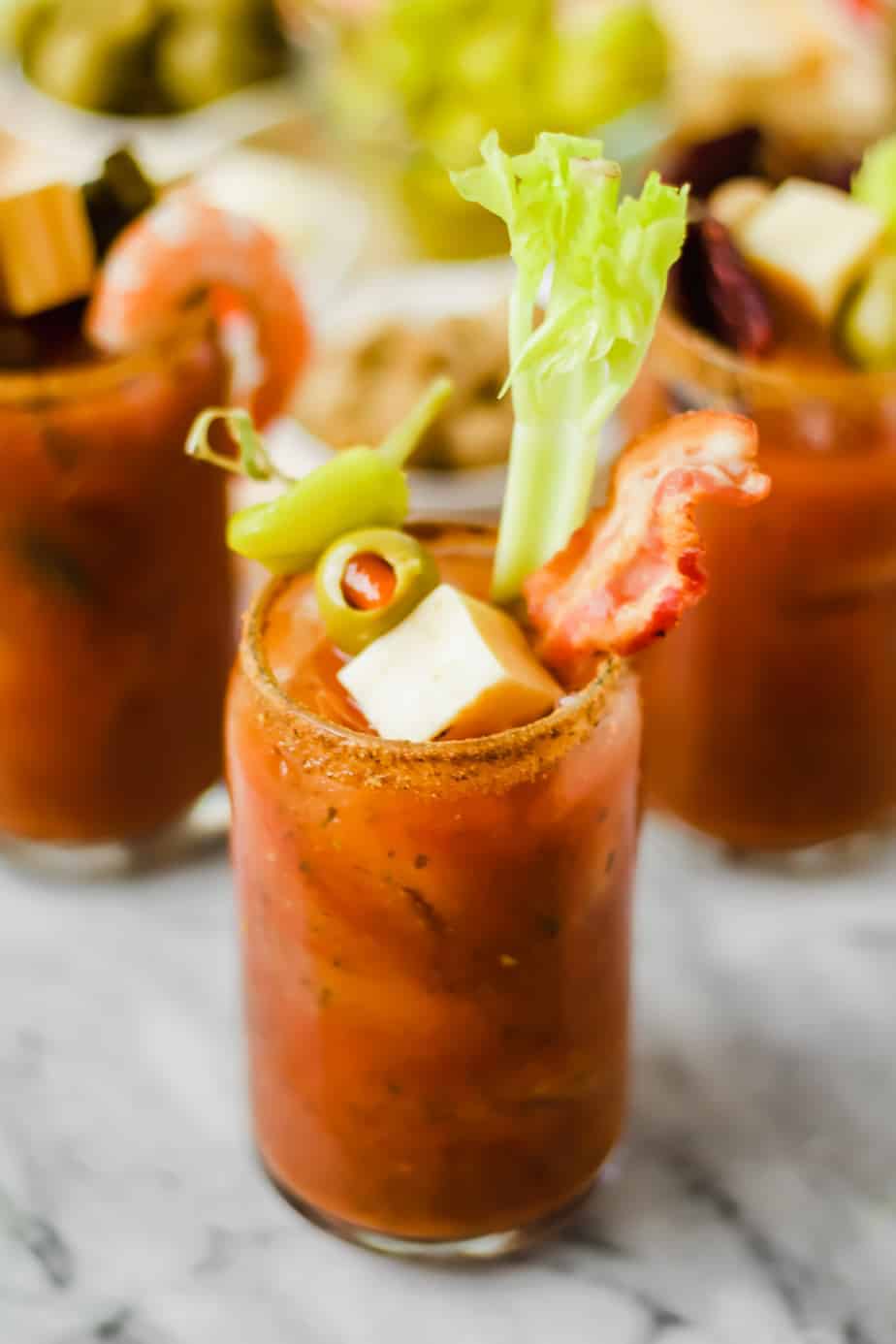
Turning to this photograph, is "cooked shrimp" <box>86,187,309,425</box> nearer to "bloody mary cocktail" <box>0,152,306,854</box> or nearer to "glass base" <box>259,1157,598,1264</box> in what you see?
"bloody mary cocktail" <box>0,152,306,854</box>

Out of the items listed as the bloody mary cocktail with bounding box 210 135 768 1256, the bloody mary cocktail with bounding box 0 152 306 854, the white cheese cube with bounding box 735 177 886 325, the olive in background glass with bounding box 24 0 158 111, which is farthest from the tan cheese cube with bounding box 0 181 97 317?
the olive in background glass with bounding box 24 0 158 111

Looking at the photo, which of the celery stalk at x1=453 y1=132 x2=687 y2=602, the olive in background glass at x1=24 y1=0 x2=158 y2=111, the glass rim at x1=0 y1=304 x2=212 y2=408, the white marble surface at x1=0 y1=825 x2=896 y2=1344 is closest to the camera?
the celery stalk at x1=453 y1=132 x2=687 y2=602

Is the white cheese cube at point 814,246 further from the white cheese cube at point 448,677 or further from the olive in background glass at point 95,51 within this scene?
the olive in background glass at point 95,51

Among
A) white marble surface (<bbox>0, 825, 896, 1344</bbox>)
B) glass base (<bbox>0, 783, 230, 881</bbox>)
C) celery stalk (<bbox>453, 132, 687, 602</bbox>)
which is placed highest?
celery stalk (<bbox>453, 132, 687, 602</bbox>)

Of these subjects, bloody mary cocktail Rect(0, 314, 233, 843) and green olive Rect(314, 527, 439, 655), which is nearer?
green olive Rect(314, 527, 439, 655)

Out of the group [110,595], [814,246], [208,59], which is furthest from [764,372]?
[208,59]

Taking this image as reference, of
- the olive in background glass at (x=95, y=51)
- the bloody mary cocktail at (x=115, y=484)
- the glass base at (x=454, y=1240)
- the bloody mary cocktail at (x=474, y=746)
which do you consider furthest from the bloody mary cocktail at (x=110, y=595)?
the olive in background glass at (x=95, y=51)
